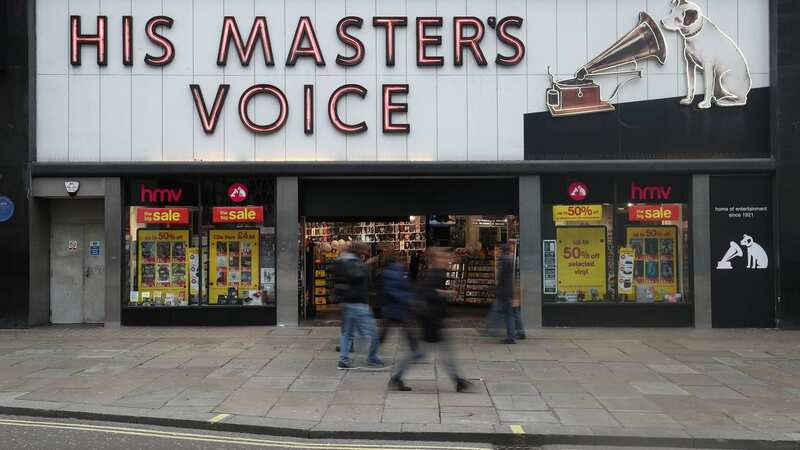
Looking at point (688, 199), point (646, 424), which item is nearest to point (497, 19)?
point (688, 199)

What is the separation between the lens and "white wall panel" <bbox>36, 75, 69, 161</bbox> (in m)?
14.5

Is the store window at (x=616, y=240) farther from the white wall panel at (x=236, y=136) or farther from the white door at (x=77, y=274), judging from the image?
the white door at (x=77, y=274)

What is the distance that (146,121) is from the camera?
47.4 feet

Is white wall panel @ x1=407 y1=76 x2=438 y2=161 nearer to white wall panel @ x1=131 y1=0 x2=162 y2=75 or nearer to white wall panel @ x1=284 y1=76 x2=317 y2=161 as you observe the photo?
white wall panel @ x1=284 y1=76 x2=317 y2=161

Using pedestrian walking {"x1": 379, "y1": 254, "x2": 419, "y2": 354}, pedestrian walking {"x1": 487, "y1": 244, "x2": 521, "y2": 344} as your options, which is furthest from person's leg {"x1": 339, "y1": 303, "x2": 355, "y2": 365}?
pedestrian walking {"x1": 487, "y1": 244, "x2": 521, "y2": 344}

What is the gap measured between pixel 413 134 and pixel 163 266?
604 centimetres

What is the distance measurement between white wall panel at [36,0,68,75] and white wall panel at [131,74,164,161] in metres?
1.20

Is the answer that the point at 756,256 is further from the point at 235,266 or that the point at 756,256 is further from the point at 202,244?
the point at 202,244

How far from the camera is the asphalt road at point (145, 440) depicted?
6762 mm

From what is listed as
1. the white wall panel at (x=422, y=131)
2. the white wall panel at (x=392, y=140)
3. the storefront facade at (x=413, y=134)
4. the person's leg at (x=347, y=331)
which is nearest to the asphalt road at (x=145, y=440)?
the person's leg at (x=347, y=331)

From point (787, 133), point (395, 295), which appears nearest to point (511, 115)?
point (787, 133)

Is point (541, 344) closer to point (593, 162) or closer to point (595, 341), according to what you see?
point (595, 341)

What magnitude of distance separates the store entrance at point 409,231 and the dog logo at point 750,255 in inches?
171

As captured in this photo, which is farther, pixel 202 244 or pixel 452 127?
pixel 202 244
